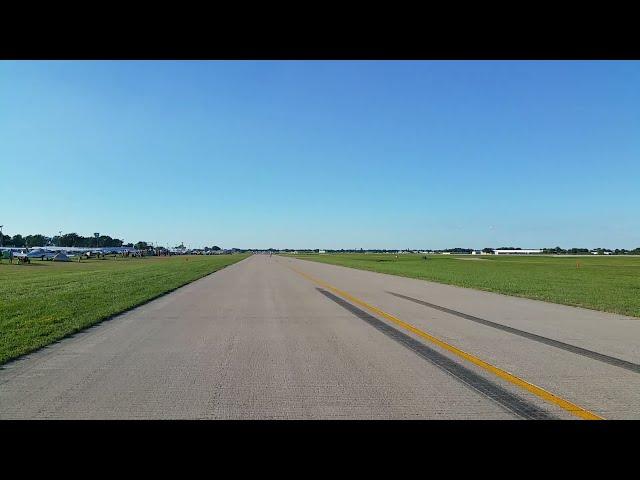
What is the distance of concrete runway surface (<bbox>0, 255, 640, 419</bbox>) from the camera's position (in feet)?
16.4

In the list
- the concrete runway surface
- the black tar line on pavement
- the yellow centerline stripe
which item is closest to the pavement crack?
the concrete runway surface

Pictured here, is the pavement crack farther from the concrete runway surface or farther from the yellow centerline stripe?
the yellow centerline stripe

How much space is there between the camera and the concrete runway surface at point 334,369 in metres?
4.98

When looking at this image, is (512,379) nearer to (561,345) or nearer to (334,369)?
(334,369)

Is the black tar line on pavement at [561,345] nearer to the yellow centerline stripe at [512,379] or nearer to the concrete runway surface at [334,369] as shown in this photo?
the concrete runway surface at [334,369]

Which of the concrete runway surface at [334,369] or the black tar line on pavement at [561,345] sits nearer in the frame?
the concrete runway surface at [334,369]

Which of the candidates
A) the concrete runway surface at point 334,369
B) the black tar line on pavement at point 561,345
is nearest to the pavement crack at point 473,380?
the concrete runway surface at point 334,369

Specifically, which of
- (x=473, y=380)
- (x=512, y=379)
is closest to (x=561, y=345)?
Result: (x=512, y=379)
